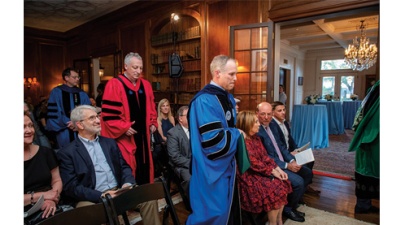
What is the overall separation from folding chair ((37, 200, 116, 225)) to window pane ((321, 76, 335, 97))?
12582mm

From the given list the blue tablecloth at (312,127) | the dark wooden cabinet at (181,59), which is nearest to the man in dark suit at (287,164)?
the dark wooden cabinet at (181,59)

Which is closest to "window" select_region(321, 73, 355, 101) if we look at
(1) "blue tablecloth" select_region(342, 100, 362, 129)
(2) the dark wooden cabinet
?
(1) "blue tablecloth" select_region(342, 100, 362, 129)

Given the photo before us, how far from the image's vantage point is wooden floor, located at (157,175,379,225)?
254 centimetres

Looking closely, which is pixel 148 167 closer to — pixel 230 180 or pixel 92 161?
pixel 92 161

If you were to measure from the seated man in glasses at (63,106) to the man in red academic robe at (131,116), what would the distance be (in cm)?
88

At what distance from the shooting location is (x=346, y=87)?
38.4ft

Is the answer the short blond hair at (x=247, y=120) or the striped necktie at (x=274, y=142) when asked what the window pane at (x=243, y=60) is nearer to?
the striped necktie at (x=274, y=142)

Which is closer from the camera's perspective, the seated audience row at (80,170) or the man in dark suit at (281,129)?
the seated audience row at (80,170)

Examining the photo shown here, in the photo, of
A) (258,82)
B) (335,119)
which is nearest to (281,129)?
(258,82)

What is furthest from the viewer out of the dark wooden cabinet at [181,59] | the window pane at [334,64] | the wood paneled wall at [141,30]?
the window pane at [334,64]

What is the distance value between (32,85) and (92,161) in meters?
7.72

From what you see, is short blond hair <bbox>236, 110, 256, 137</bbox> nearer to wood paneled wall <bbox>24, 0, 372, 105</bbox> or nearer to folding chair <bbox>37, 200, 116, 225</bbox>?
folding chair <bbox>37, 200, 116, 225</bbox>

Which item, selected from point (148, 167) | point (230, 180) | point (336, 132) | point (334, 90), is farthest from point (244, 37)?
point (334, 90)

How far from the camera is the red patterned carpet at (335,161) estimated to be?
3.82m
